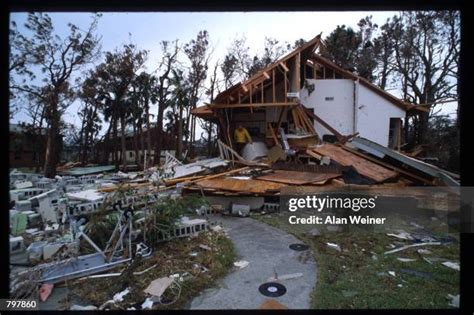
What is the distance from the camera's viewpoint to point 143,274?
281 centimetres

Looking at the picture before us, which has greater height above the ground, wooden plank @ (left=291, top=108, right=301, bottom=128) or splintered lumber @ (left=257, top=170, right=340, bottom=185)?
wooden plank @ (left=291, top=108, right=301, bottom=128)

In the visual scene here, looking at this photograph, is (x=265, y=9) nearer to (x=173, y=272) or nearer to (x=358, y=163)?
(x=173, y=272)

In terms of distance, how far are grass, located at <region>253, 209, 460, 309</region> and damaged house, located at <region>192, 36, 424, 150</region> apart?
17.7 ft

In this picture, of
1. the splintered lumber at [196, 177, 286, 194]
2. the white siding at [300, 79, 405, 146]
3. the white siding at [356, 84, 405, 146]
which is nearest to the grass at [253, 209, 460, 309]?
the splintered lumber at [196, 177, 286, 194]

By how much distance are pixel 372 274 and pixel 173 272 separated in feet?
7.08

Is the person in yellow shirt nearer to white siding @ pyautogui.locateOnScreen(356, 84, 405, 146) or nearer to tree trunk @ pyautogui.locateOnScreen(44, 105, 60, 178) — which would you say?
white siding @ pyautogui.locateOnScreen(356, 84, 405, 146)

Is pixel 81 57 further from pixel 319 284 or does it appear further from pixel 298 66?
pixel 319 284

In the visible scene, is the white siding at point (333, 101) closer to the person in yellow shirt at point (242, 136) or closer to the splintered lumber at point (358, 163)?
the person in yellow shirt at point (242, 136)

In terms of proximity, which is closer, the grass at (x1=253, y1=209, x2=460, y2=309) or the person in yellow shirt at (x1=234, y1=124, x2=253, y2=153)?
the grass at (x1=253, y1=209, x2=460, y2=309)

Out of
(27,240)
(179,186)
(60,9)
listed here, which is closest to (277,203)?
(179,186)

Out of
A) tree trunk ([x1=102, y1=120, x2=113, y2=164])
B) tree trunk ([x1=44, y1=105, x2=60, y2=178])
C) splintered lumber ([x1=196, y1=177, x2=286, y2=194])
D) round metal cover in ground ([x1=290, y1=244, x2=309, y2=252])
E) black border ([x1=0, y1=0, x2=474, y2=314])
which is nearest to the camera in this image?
black border ([x1=0, y1=0, x2=474, y2=314])

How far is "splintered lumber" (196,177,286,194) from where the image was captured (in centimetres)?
559

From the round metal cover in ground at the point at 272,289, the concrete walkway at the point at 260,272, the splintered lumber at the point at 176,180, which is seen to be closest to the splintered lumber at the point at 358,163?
the concrete walkway at the point at 260,272

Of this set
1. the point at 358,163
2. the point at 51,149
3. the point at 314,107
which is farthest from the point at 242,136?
the point at 51,149
